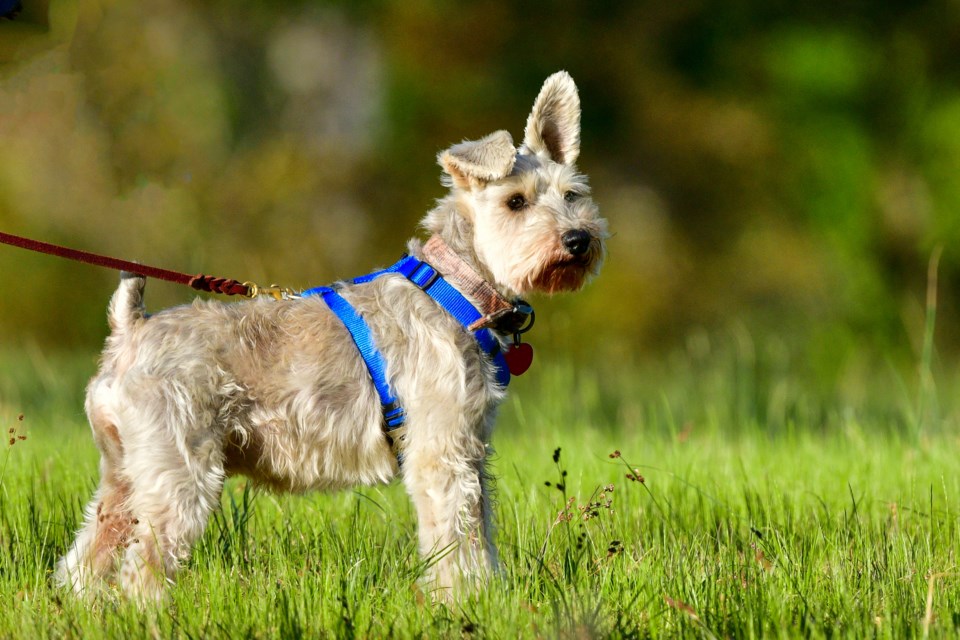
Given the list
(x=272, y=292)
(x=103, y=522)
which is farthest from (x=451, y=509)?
(x=103, y=522)

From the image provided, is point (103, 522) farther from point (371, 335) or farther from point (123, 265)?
point (371, 335)

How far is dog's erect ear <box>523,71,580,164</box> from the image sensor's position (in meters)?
5.86

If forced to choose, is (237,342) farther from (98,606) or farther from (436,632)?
(436,632)

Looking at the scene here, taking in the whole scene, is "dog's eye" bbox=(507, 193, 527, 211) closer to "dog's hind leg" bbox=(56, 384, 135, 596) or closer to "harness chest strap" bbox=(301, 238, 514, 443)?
"harness chest strap" bbox=(301, 238, 514, 443)

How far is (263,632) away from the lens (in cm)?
416

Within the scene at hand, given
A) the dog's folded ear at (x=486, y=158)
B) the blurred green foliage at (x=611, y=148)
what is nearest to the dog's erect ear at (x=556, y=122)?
the dog's folded ear at (x=486, y=158)

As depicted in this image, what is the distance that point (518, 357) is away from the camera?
17.9ft

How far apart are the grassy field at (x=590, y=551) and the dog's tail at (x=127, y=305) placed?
1.14 meters

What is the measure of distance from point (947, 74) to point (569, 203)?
1512 centimetres

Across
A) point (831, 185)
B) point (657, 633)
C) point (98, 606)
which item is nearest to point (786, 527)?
point (657, 633)

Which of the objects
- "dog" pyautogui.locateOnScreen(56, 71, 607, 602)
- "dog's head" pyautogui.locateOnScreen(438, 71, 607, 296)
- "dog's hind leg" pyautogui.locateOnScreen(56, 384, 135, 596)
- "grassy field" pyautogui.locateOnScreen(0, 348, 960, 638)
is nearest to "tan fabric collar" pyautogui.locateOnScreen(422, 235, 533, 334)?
"dog" pyautogui.locateOnScreen(56, 71, 607, 602)

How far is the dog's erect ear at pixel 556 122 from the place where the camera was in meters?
5.86

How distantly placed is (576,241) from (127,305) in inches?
85.7

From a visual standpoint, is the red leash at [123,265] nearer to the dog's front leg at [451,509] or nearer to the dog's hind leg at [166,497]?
the dog's hind leg at [166,497]
